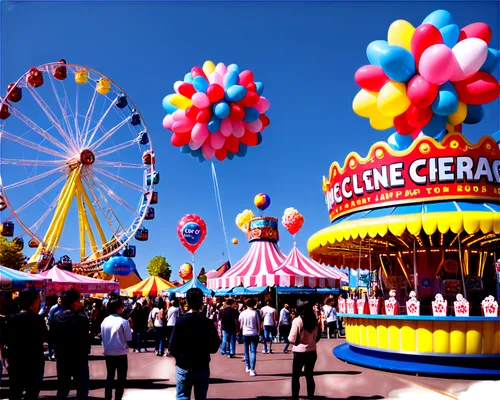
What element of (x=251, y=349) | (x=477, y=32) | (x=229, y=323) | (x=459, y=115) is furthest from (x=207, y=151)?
(x=477, y=32)

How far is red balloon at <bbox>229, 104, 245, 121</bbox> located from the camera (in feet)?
35.7

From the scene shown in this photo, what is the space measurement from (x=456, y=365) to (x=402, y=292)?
132 inches

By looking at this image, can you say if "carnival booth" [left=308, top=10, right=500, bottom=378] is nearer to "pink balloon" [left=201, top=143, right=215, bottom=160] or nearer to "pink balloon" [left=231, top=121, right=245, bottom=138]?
"pink balloon" [left=231, top=121, right=245, bottom=138]

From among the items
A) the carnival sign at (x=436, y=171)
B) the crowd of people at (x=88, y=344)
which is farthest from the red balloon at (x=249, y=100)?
the crowd of people at (x=88, y=344)

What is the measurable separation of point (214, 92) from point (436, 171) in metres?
4.83

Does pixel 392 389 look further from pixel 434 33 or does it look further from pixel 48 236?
pixel 48 236

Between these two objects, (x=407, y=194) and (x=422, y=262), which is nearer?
(x=407, y=194)

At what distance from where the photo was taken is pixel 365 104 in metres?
9.54

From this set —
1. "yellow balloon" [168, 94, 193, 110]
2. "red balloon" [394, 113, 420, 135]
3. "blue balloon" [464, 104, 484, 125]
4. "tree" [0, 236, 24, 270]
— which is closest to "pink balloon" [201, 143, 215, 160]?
"yellow balloon" [168, 94, 193, 110]

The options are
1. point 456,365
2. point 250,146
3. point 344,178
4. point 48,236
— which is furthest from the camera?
point 48,236

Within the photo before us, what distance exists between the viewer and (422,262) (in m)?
11.0

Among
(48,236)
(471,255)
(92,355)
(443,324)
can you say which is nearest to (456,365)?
(443,324)

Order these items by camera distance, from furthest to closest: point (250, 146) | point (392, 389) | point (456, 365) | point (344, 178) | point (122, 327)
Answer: point (250, 146) < point (344, 178) < point (456, 365) < point (392, 389) < point (122, 327)

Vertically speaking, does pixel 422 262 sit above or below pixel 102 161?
below
